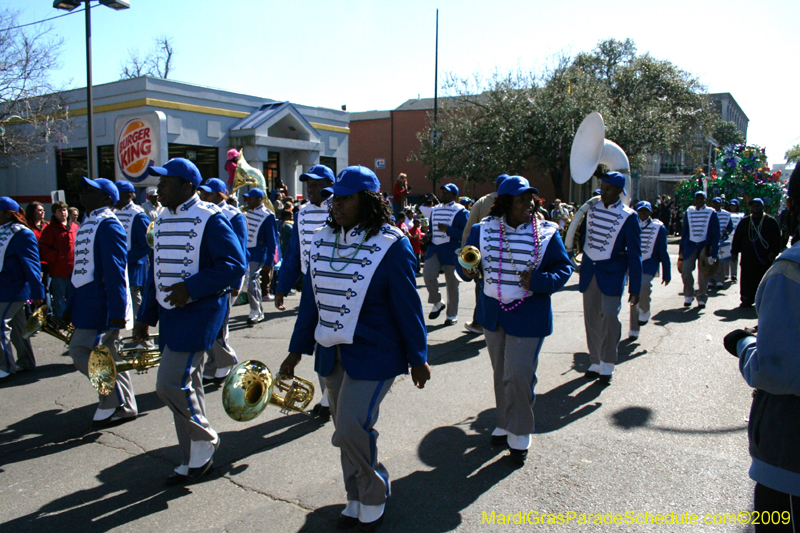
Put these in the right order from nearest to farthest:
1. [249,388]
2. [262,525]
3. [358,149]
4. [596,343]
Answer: [262,525] → [249,388] → [596,343] → [358,149]

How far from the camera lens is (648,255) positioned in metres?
9.06

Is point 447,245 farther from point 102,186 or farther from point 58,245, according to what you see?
point 58,245

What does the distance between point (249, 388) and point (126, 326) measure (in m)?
1.84

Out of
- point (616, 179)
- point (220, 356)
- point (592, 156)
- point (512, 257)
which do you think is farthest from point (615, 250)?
point (220, 356)

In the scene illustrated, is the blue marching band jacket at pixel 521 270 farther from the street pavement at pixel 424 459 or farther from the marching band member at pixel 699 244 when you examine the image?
the marching band member at pixel 699 244

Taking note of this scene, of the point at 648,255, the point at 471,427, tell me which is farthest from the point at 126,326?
the point at 648,255

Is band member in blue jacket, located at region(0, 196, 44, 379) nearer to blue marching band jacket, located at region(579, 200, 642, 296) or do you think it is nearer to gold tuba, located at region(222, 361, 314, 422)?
gold tuba, located at region(222, 361, 314, 422)

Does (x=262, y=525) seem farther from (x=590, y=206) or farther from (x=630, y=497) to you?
(x=590, y=206)

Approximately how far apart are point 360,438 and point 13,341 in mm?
5612

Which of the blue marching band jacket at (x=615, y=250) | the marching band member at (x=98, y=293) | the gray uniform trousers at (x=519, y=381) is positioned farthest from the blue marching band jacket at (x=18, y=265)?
the blue marching band jacket at (x=615, y=250)

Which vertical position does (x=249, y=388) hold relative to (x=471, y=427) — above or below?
above

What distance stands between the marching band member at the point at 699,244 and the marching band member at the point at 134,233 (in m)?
9.17

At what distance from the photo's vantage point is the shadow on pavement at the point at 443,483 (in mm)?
3359

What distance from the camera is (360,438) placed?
3090mm
